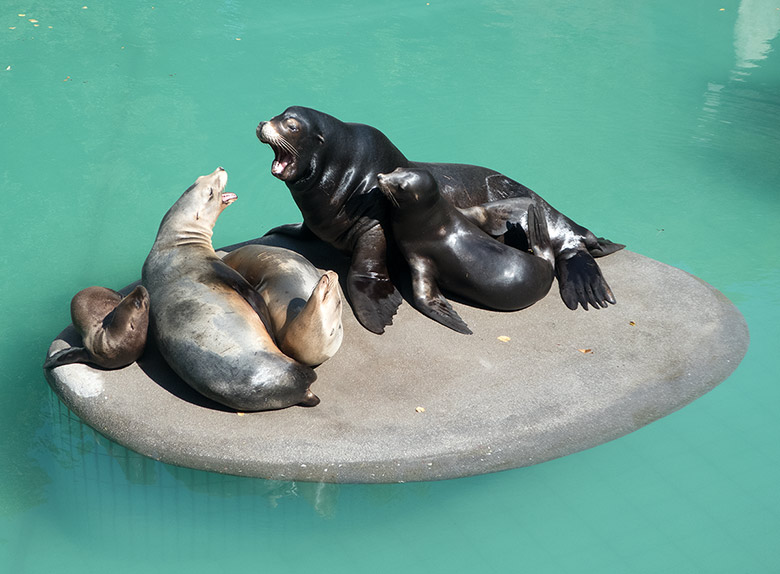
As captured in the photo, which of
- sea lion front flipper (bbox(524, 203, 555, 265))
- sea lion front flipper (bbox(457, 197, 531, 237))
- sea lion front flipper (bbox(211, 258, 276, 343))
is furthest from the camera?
sea lion front flipper (bbox(457, 197, 531, 237))

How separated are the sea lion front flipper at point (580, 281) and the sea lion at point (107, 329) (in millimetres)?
2848

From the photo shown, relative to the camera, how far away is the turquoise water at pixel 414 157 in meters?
4.59

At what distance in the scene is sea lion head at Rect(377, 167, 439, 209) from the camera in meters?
5.53

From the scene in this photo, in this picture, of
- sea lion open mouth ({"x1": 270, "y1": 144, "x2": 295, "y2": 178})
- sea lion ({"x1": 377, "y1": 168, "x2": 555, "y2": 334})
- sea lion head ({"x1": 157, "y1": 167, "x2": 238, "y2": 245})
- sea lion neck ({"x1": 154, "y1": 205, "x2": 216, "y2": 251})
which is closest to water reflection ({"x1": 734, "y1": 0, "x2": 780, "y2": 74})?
sea lion ({"x1": 377, "y1": 168, "x2": 555, "y2": 334})

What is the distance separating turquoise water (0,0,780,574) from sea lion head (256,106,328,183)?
211 centimetres

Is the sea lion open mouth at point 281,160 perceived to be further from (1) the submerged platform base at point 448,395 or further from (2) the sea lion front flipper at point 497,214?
(2) the sea lion front flipper at point 497,214

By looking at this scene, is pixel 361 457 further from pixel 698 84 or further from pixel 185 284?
pixel 698 84

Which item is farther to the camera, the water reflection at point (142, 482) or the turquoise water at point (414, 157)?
the water reflection at point (142, 482)

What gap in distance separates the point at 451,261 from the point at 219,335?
5.76ft

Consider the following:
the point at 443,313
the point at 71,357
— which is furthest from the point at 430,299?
the point at 71,357

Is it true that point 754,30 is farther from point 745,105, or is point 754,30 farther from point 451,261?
point 451,261

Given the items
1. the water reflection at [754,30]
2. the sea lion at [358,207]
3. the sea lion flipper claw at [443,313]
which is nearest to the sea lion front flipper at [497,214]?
the sea lion at [358,207]

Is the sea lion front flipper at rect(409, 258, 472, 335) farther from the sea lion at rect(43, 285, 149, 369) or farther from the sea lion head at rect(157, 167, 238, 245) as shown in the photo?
the sea lion at rect(43, 285, 149, 369)

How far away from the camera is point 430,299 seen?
18.9 feet
